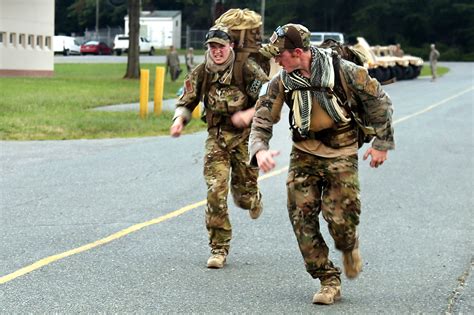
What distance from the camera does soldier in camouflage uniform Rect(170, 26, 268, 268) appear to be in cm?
669

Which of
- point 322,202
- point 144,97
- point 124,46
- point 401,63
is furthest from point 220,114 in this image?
point 124,46

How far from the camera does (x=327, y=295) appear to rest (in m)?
5.72

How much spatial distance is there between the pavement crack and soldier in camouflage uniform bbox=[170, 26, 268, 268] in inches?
63.7

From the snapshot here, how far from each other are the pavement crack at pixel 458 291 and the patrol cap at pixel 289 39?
182cm

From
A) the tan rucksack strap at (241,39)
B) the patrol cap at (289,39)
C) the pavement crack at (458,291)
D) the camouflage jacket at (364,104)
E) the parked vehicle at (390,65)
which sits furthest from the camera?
the parked vehicle at (390,65)

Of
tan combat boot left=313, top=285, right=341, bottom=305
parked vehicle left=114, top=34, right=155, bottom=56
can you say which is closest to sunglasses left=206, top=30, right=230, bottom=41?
tan combat boot left=313, top=285, right=341, bottom=305

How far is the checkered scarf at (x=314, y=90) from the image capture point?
547cm

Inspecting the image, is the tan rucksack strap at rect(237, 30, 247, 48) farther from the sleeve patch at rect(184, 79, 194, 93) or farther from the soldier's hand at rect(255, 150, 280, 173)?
the soldier's hand at rect(255, 150, 280, 173)

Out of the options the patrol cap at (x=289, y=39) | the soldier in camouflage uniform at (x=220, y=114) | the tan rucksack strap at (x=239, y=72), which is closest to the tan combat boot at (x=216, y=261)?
the soldier in camouflage uniform at (x=220, y=114)

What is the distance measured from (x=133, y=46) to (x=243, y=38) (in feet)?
117

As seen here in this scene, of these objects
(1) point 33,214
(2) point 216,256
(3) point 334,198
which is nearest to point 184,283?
(2) point 216,256

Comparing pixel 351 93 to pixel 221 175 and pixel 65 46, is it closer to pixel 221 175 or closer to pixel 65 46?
pixel 221 175

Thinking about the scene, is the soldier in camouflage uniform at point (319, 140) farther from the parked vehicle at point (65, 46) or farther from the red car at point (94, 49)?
the red car at point (94, 49)

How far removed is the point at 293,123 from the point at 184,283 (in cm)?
138
